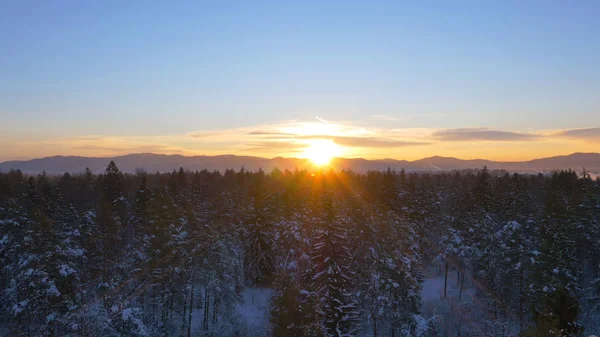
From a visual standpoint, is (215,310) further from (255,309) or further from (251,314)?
(255,309)

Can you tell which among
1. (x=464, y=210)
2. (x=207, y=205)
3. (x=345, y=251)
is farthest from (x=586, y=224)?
(x=207, y=205)

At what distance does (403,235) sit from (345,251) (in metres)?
16.0

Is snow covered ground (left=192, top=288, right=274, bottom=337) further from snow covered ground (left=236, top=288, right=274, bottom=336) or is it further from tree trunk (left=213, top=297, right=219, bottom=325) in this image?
tree trunk (left=213, top=297, right=219, bottom=325)

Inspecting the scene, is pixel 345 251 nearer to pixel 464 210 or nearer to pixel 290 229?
pixel 290 229

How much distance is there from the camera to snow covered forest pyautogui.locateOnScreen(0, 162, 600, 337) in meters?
29.4

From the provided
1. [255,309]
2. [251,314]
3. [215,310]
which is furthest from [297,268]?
[215,310]

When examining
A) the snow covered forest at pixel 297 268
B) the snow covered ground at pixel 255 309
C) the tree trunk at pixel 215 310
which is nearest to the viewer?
the snow covered forest at pixel 297 268

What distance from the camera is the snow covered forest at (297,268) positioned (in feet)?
96.4

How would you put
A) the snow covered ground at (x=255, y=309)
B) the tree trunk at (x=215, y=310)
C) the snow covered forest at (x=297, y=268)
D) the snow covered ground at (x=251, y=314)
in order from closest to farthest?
the snow covered forest at (x=297, y=268) < the snow covered ground at (x=251, y=314) < the tree trunk at (x=215, y=310) < the snow covered ground at (x=255, y=309)

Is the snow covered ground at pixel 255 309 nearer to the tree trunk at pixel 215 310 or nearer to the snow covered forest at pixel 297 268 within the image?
the snow covered forest at pixel 297 268

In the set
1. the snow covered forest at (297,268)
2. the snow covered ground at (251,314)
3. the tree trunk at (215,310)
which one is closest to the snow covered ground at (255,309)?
the snow covered ground at (251,314)

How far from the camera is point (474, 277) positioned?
5466cm

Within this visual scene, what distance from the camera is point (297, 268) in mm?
45844

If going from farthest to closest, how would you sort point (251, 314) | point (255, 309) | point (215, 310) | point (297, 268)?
point (255, 309)
point (297, 268)
point (251, 314)
point (215, 310)
